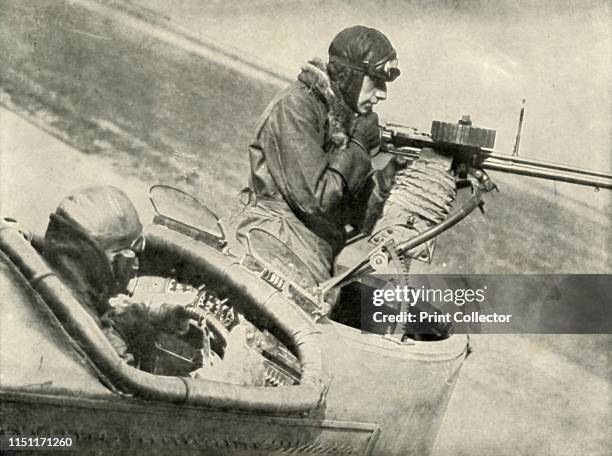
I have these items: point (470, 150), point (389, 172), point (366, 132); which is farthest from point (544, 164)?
point (366, 132)

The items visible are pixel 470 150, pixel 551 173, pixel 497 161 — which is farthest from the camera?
pixel 551 173

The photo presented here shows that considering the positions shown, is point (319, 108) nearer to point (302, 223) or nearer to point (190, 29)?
point (302, 223)

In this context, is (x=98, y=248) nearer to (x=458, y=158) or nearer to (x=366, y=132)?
(x=366, y=132)

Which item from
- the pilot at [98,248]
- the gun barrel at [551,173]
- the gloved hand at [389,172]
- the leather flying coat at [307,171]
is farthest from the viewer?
the gun barrel at [551,173]

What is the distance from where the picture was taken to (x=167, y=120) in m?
4.87

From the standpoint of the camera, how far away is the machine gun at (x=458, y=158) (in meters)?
4.07

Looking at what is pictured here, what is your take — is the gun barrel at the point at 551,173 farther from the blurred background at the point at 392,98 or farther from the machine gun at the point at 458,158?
the blurred background at the point at 392,98

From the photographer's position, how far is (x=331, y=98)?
409 cm

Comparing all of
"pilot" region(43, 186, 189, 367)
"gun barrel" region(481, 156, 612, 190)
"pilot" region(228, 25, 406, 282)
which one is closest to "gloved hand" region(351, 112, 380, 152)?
"pilot" region(228, 25, 406, 282)

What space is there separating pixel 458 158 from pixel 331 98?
22.4 inches

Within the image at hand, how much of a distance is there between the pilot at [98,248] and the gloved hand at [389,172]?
1.11 metres

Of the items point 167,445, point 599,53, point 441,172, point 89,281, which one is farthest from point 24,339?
point 599,53

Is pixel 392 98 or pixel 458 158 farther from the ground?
pixel 392 98

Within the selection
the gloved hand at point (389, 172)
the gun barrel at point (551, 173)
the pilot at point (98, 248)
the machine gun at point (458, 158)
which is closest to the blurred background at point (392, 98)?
the gun barrel at point (551, 173)
